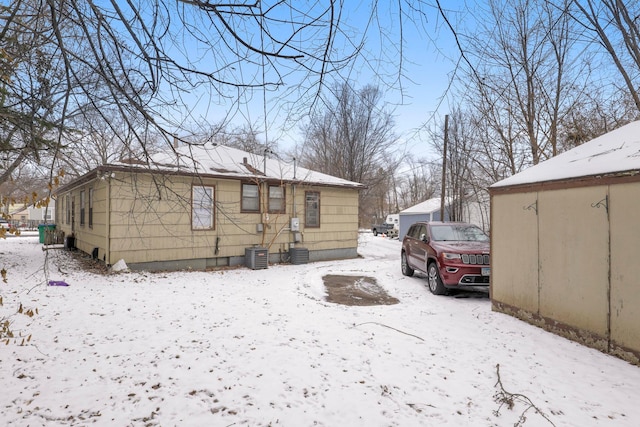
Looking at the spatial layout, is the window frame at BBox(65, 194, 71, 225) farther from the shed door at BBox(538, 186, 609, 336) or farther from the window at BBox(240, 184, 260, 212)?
the shed door at BBox(538, 186, 609, 336)

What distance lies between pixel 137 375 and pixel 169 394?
1.98 ft

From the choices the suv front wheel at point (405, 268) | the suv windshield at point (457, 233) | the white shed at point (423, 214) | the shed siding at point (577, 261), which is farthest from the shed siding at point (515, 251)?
the white shed at point (423, 214)

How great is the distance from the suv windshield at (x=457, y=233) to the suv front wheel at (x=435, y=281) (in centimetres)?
75

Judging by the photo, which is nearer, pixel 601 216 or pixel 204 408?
pixel 204 408

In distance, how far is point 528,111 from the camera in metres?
11.1

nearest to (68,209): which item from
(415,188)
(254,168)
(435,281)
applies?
(254,168)

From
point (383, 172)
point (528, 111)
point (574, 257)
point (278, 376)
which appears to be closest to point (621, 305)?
point (574, 257)

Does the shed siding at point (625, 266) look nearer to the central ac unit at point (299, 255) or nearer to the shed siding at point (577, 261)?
the shed siding at point (577, 261)

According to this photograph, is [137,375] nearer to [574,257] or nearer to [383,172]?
[574,257]

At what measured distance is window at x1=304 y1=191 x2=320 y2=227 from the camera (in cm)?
1341

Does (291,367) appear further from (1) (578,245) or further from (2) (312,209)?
(2) (312,209)

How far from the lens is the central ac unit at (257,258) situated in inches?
447

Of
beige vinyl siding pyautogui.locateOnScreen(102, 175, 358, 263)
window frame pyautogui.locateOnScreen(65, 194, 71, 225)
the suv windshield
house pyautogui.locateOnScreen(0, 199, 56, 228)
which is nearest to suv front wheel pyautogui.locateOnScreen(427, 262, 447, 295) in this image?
the suv windshield

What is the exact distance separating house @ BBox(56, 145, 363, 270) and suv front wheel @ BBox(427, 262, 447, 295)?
5.22 metres
